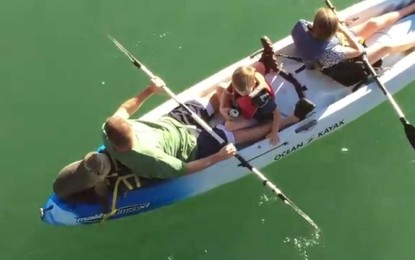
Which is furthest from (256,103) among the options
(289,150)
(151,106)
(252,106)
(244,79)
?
(151,106)

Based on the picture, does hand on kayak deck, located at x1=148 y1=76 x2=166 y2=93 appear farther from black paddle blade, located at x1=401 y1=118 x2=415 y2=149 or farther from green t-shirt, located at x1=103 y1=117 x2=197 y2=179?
black paddle blade, located at x1=401 y1=118 x2=415 y2=149

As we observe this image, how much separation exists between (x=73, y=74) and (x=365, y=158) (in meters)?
3.27

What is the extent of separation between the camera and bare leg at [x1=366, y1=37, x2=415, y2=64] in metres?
7.54

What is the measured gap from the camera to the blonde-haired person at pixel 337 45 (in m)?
7.03

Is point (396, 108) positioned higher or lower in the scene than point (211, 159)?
lower

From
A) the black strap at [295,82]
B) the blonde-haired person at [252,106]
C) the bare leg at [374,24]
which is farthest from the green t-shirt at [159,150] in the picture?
the bare leg at [374,24]

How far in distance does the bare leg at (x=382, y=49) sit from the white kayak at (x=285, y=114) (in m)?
0.15

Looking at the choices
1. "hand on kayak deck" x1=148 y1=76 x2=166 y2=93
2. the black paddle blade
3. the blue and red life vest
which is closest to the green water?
the black paddle blade

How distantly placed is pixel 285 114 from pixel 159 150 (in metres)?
1.45

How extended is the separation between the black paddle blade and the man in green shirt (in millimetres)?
1336

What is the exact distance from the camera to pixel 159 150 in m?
6.50

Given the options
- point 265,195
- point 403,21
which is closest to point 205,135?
point 265,195

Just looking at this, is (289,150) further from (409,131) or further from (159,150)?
(159,150)

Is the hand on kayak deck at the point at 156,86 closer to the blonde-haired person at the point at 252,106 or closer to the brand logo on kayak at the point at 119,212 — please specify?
the blonde-haired person at the point at 252,106
